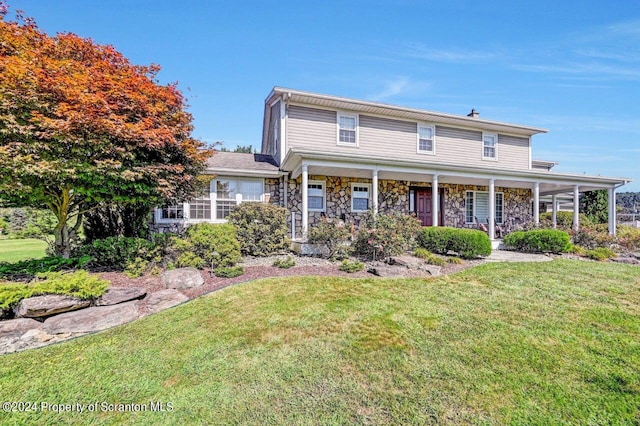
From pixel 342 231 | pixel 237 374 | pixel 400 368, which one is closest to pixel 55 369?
pixel 237 374

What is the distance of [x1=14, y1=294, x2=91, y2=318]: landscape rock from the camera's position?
4172mm

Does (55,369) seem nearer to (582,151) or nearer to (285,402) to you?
(285,402)

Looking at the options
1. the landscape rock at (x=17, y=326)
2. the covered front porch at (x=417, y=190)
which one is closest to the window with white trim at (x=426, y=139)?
the covered front porch at (x=417, y=190)

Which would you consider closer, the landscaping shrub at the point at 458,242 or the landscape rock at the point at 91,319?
the landscape rock at the point at 91,319

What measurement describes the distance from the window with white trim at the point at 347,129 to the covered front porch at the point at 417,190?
153 centimetres

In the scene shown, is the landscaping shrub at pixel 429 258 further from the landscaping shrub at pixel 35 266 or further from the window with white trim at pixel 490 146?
the window with white trim at pixel 490 146

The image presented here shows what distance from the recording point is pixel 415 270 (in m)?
6.92

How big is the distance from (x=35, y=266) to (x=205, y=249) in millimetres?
3161

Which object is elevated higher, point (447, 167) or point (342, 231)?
point (447, 167)

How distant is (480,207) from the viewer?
581 inches

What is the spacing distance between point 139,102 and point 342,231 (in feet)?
18.3

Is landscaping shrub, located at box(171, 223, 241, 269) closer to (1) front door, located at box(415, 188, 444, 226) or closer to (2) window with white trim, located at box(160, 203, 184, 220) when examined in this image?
(2) window with white trim, located at box(160, 203, 184, 220)

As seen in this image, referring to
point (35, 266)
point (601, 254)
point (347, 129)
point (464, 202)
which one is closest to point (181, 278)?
point (35, 266)

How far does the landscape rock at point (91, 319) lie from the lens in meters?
4.10
